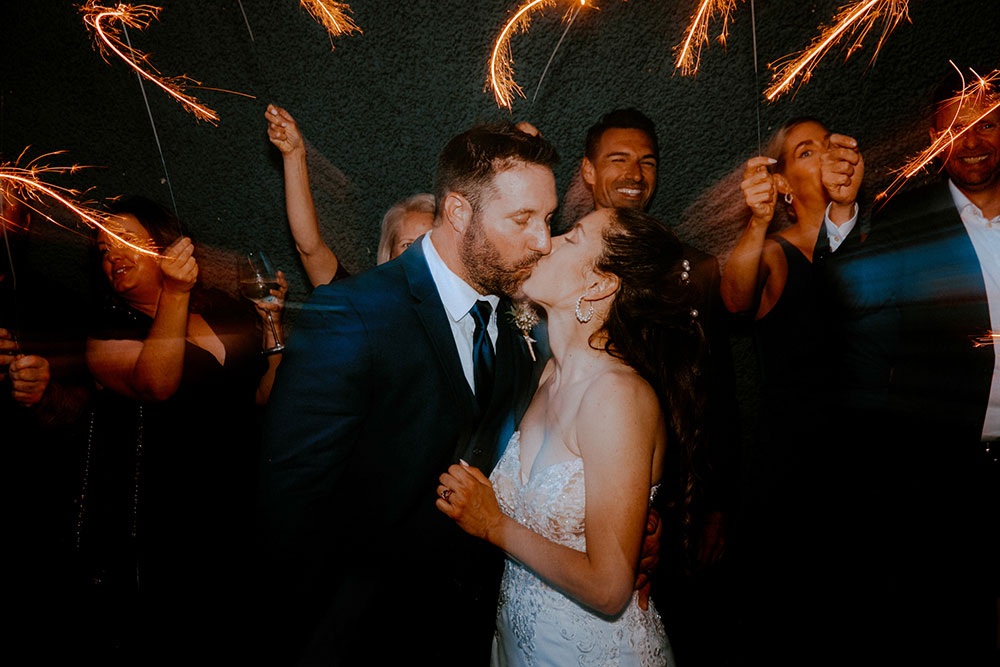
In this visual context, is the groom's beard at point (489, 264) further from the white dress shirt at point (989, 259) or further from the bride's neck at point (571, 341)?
the white dress shirt at point (989, 259)

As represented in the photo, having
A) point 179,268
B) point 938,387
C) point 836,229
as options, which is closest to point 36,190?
point 179,268

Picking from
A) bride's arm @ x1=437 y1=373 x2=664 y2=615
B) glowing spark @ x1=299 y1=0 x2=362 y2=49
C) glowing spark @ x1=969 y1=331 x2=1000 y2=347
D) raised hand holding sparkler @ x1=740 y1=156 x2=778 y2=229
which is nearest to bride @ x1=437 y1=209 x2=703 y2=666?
bride's arm @ x1=437 y1=373 x2=664 y2=615

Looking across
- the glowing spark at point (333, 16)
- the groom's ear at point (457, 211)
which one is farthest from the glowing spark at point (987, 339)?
the glowing spark at point (333, 16)

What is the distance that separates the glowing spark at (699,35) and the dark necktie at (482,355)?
1.61m

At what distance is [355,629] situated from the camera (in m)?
1.59

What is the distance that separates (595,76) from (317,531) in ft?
7.25

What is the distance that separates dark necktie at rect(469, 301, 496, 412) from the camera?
4.96 ft

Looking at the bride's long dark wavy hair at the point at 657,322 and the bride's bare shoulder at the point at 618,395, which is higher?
the bride's long dark wavy hair at the point at 657,322

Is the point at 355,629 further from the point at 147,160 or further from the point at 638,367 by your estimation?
the point at 147,160

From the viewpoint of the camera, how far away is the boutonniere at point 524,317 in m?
1.61

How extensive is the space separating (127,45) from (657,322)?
261 centimetres

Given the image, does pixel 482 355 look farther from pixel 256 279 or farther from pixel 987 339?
pixel 987 339

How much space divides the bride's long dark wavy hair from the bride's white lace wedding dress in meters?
0.36

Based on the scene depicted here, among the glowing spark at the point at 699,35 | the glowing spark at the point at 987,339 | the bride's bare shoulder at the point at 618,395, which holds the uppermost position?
the glowing spark at the point at 699,35
